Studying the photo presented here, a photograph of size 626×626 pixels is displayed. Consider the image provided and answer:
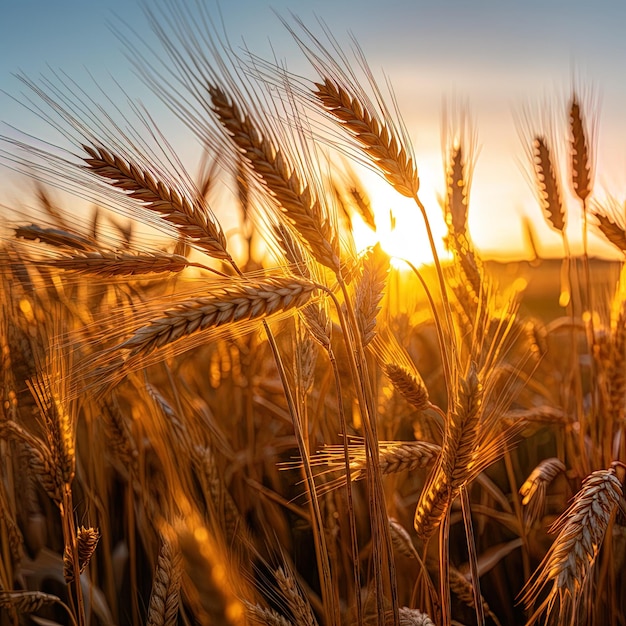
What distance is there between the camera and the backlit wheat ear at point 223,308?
3.02 feet

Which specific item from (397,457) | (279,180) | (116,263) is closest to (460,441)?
(397,457)

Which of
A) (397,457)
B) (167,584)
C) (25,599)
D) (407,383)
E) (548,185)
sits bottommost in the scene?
(25,599)

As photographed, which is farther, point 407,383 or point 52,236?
point 407,383

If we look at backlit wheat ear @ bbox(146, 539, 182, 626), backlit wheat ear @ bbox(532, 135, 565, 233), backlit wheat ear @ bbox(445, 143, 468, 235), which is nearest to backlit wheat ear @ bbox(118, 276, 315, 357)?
backlit wheat ear @ bbox(146, 539, 182, 626)

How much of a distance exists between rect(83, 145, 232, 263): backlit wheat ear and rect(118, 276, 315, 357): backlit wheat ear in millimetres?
159

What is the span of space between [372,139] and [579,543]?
0.92 meters

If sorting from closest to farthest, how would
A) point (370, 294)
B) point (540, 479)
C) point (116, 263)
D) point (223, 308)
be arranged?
1. point (223, 308)
2. point (116, 263)
3. point (370, 294)
4. point (540, 479)

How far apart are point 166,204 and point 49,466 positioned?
66 centimetres

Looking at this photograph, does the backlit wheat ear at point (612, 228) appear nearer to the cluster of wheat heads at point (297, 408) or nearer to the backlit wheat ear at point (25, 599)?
the cluster of wheat heads at point (297, 408)

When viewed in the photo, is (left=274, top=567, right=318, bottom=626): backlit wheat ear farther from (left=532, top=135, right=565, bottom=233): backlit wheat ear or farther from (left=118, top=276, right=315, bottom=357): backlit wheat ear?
(left=532, top=135, right=565, bottom=233): backlit wheat ear

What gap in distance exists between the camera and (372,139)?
4.22ft

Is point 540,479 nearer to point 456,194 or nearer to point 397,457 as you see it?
point 397,457

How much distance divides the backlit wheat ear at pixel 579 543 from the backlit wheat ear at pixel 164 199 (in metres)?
0.84

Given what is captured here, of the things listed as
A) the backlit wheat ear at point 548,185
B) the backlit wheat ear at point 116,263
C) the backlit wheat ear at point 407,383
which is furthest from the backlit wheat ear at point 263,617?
the backlit wheat ear at point 548,185
